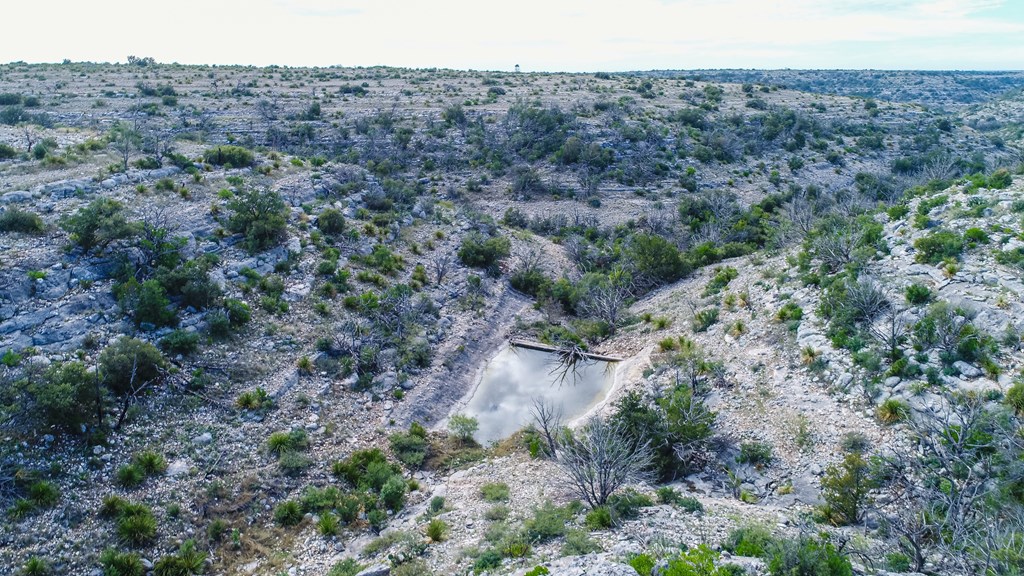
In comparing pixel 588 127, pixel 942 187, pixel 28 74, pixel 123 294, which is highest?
pixel 28 74

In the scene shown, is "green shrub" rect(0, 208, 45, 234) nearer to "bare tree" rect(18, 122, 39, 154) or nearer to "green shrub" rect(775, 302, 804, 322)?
"bare tree" rect(18, 122, 39, 154)

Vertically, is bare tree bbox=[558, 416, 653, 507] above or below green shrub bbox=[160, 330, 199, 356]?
below

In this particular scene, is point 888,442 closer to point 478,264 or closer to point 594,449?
point 594,449

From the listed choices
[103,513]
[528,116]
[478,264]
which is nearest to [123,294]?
[103,513]

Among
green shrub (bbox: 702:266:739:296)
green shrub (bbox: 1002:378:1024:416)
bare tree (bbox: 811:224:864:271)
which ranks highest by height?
bare tree (bbox: 811:224:864:271)

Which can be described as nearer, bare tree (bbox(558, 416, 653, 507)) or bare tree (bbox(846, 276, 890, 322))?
bare tree (bbox(558, 416, 653, 507))

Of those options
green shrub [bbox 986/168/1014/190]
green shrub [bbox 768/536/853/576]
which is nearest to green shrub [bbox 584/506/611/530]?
green shrub [bbox 768/536/853/576]

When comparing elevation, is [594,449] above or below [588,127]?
below
